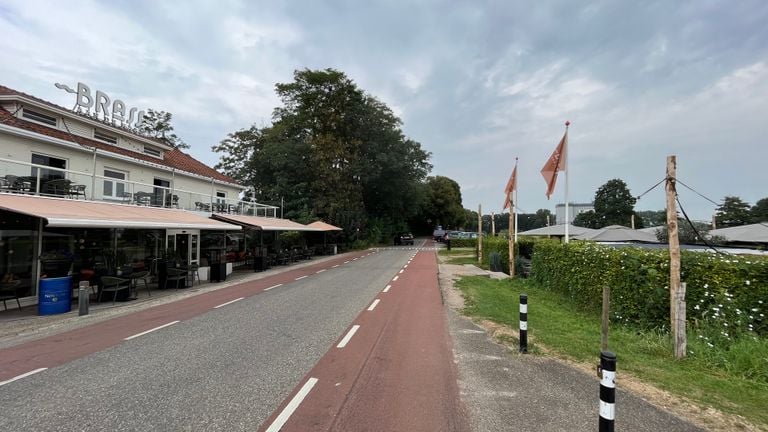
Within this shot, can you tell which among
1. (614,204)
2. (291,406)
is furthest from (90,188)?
(614,204)

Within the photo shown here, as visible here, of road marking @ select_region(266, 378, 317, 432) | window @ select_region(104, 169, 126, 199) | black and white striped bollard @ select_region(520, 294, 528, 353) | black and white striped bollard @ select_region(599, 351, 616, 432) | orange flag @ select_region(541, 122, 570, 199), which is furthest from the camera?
window @ select_region(104, 169, 126, 199)

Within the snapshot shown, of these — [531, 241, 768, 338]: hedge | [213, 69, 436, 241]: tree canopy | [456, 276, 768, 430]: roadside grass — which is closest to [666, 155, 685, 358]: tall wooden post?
[456, 276, 768, 430]: roadside grass

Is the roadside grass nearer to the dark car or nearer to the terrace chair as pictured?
the terrace chair

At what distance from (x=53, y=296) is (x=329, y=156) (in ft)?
90.1

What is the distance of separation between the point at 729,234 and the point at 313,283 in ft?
63.5

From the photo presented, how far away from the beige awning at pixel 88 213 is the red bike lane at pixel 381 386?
7.38 metres

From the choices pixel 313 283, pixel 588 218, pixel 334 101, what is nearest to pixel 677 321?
pixel 313 283

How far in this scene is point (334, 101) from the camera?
134 feet

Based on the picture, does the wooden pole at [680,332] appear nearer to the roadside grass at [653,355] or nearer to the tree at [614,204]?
the roadside grass at [653,355]

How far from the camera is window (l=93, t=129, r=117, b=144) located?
64.0 ft

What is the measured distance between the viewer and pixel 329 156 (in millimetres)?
35656

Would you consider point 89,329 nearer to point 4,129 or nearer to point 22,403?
point 22,403

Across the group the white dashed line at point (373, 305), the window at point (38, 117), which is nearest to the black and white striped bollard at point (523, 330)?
the white dashed line at point (373, 305)

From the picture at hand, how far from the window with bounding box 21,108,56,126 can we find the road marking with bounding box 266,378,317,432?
1936cm
